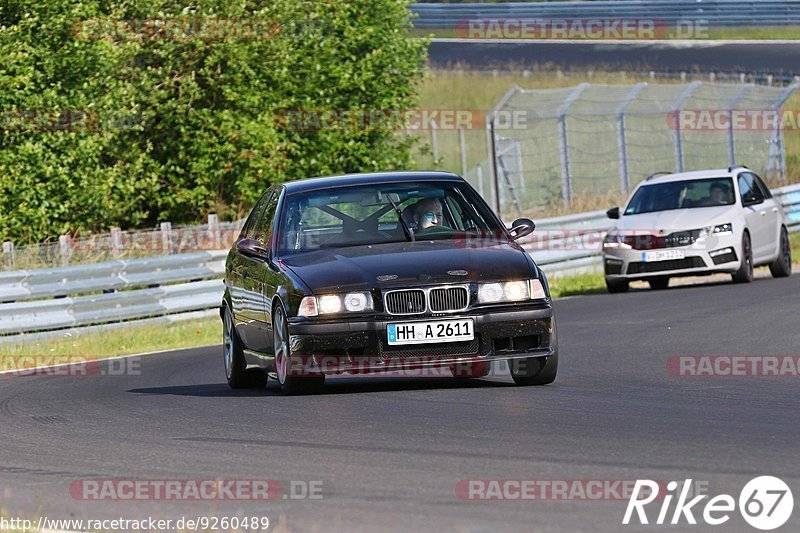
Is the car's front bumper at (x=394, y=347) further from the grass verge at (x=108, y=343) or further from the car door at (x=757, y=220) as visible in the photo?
the car door at (x=757, y=220)

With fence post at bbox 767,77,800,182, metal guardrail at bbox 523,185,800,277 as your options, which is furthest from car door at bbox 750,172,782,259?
fence post at bbox 767,77,800,182

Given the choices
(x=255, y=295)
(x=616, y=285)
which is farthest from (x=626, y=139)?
(x=255, y=295)

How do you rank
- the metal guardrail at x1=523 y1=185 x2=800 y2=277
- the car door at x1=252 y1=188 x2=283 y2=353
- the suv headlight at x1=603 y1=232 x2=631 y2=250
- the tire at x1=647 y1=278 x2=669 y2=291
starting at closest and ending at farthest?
1. the car door at x1=252 y1=188 x2=283 y2=353
2. the suv headlight at x1=603 y1=232 x2=631 y2=250
3. the tire at x1=647 y1=278 x2=669 y2=291
4. the metal guardrail at x1=523 y1=185 x2=800 y2=277

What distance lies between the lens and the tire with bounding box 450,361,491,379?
11.3 metres

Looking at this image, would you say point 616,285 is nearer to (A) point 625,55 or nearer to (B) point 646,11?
(A) point 625,55

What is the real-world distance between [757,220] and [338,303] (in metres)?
13.5

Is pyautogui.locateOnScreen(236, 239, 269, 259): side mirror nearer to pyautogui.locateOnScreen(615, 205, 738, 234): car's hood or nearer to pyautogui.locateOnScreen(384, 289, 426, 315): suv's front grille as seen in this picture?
pyautogui.locateOnScreen(384, 289, 426, 315): suv's front grille

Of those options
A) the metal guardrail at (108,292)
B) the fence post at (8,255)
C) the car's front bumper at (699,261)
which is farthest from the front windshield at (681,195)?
the fence post at (8,255)

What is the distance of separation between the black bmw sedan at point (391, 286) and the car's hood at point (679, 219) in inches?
418

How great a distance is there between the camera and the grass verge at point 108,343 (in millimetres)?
17547

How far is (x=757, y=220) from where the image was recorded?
2286 cm

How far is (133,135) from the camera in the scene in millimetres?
30000

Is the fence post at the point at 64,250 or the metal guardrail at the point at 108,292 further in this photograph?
the fence post at the point at 64,250

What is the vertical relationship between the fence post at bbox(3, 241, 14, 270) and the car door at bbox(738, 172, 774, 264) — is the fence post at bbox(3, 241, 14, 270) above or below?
above
